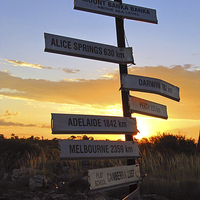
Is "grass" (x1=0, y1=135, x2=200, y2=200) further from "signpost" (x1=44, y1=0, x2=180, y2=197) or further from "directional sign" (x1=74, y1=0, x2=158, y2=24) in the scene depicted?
"directional sign" (x1=74, y1=0, x2=158, y2=24)

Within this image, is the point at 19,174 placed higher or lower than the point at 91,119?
lower

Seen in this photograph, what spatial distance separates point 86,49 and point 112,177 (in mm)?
2475

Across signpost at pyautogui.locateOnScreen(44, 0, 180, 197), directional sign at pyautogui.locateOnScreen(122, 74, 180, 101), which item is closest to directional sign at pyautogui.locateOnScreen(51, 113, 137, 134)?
signpost at pyautogui.locateOnScreen(44, 0, 180, 197)

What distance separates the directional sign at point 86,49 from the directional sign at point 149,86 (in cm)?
43

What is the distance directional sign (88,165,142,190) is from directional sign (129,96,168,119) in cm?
114

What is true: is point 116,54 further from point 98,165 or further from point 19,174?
point 98,165

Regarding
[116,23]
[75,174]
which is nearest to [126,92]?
[116,23]

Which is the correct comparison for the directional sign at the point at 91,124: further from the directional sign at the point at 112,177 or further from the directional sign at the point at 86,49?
the directional sign at the point at 86,49

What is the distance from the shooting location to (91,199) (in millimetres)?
8031

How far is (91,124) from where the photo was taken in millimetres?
4754

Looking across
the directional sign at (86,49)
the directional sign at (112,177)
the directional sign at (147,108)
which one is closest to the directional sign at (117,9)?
the directional sign at (86,49)

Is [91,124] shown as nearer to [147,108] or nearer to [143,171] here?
[147,108]

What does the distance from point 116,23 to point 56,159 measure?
365 inches

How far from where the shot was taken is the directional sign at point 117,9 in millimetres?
5465
